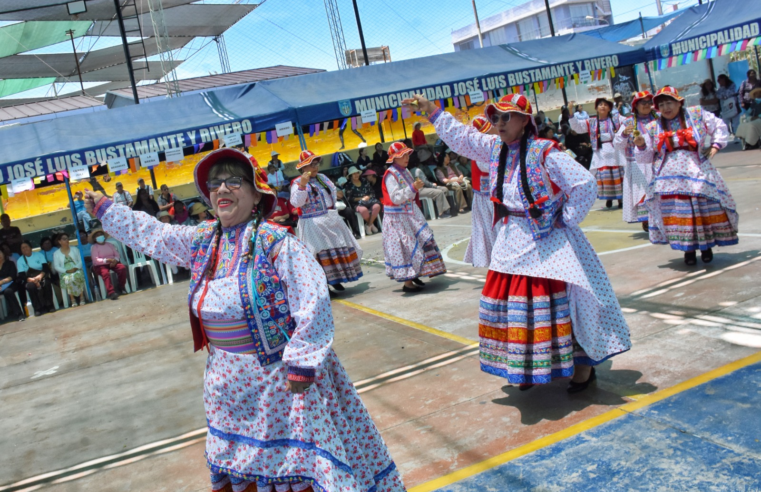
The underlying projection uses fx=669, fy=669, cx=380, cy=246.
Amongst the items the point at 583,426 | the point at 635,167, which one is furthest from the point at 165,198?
the point at 583,426

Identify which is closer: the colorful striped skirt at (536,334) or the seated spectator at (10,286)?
the colorful striped skirt at (536,334)

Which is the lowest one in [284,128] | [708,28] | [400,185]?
[400,185]

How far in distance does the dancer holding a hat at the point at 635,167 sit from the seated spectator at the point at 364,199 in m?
6.89

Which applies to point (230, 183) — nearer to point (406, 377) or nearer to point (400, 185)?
point (406, 377)

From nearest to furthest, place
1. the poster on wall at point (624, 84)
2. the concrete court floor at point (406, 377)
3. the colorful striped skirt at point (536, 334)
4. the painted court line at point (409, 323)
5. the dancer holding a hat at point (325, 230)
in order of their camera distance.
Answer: the colorful striped skirt at point (536, 334) → the concrete court floor at point (406, 377) → the painted court line at point (409, 323) → the dancer holding a hat at point (325, 230) → the poster on wall at point (624, 84)

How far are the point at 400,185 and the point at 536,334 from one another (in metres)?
4.34

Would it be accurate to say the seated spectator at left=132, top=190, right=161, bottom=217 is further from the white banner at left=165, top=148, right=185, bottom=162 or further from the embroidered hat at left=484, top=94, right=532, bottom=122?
the embroidered hat at left=484, top=94, right=532, bottom=122

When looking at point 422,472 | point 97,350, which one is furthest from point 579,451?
point 97,350

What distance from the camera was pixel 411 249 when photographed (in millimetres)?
8141

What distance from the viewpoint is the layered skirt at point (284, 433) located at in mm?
2545

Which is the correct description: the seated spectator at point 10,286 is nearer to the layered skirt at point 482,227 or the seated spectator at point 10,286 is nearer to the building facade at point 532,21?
the layered skirt at point 482,227

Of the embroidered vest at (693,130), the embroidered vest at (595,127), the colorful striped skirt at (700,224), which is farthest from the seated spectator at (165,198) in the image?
the colorful striped skirt at (700,224)

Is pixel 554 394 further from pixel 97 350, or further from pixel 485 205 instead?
pixel 97 350

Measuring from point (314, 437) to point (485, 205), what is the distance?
17.0ft
